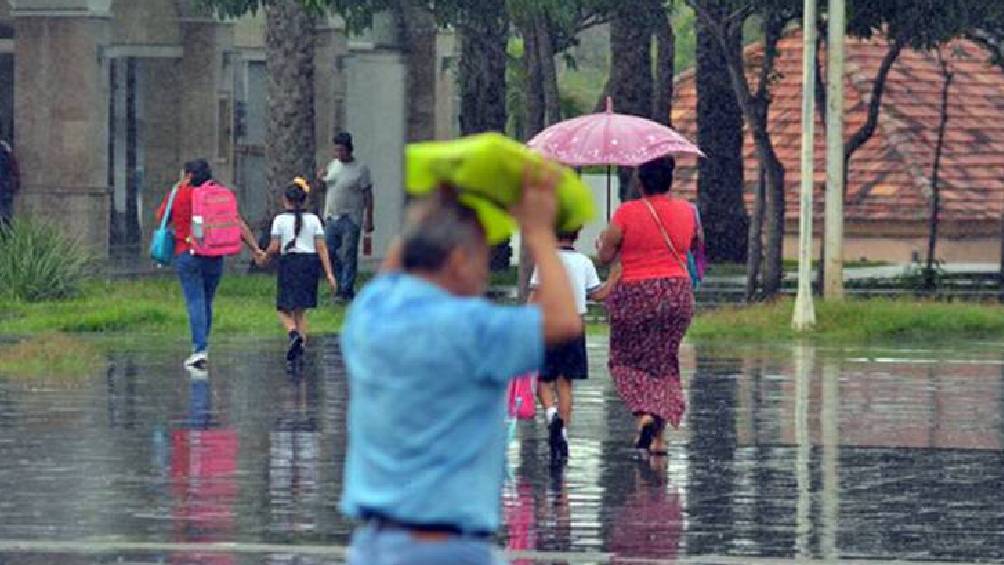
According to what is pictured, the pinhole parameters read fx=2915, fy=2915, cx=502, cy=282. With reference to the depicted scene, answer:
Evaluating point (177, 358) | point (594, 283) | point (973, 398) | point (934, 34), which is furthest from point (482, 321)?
point (934, 34)

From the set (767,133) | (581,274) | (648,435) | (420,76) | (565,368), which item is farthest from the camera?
(420,76)

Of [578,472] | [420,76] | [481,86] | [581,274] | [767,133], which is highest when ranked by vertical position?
[420,76]

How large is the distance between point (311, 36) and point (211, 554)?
2240 centimetres

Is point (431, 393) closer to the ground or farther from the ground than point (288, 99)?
closer to the ground

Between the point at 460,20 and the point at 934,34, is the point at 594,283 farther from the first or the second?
the point at 460,20

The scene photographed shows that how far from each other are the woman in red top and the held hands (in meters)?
8.53

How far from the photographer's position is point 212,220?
21.2 metres

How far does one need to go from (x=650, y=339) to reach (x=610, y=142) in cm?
365

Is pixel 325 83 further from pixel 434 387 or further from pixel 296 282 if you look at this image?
pixel 434 387

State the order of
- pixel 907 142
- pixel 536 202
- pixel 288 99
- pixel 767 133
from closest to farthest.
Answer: pixel 536 202, pixel 767 133, pixel 288 99, pixel 907 142

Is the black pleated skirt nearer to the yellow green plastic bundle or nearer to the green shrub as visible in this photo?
the green shrub

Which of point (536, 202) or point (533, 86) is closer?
point (536, 202)

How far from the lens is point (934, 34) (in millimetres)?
30703

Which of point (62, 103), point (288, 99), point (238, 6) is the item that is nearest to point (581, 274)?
point (288, 99)
